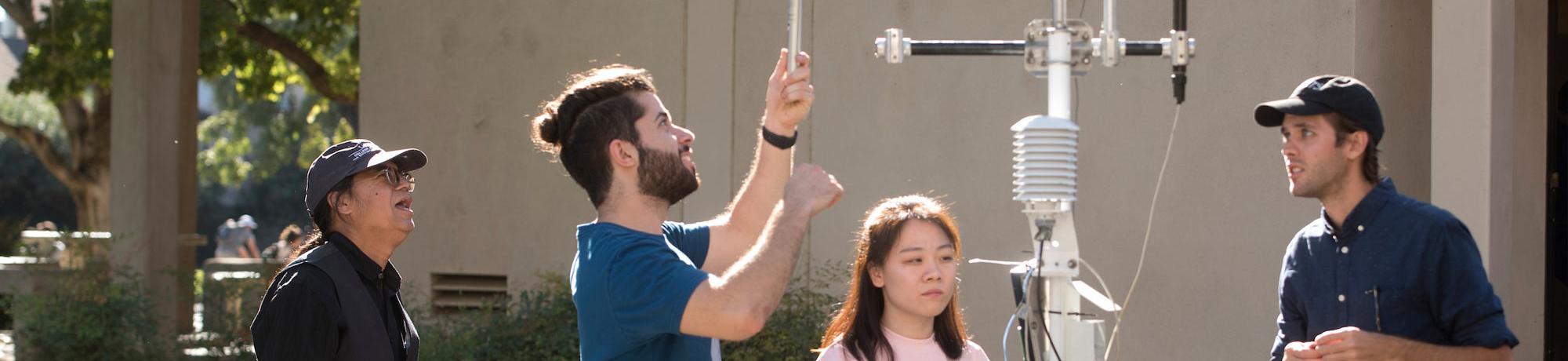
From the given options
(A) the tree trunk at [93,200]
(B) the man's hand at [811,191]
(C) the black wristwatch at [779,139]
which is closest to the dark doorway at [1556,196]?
(C) the black wristwatch at [779,139]

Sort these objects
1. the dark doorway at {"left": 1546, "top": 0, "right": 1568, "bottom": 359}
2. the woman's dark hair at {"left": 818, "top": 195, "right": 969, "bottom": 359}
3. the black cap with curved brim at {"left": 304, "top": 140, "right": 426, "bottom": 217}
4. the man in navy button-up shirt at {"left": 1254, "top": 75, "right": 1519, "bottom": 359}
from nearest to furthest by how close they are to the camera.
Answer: the man in navy button-up shirt at {"left": 1254, "top": 75, "right": 1519, "bottom": 359} < the black cap with curved brim at {"left": 304, "top": 140, "right": 426, "bottom": 217} < the woman's dark hair at {"left": 818, "top": 195, "right": 969, "bottom": 359} < the dark doorway at {"left": 1546, "top": 0, "right": 1568, "bottom": 359}

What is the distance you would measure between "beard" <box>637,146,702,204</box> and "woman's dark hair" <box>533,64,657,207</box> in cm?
5

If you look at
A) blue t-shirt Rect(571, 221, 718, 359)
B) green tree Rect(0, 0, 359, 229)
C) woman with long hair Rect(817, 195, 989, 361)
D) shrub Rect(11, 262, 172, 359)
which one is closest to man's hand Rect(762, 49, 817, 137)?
blue t-shirt Rect(571, 221, 718, 359)

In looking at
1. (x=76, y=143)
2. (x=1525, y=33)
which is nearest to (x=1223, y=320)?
(x=1525, y=33)

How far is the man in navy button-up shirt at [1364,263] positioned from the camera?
9.71 feet

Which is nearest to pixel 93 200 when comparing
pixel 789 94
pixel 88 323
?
pixel 88 323

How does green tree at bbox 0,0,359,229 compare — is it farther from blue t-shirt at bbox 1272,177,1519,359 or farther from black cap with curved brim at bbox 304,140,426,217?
blue t-shirt at bbox 1272,177,1519,359

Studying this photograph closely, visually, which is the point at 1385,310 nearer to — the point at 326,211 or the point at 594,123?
the point at 594,123

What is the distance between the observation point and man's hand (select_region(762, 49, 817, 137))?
286 centimetres

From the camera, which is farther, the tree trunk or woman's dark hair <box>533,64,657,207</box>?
the tree trunk

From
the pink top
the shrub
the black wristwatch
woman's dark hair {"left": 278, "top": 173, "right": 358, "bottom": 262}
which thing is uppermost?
the black wristwatch

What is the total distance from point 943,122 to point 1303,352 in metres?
3.72

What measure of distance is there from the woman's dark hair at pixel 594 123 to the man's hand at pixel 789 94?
0.27 metres

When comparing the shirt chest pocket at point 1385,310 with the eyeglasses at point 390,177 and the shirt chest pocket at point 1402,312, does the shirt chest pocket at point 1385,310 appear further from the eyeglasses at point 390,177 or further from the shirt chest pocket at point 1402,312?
the eyeglasses at point 390,177
